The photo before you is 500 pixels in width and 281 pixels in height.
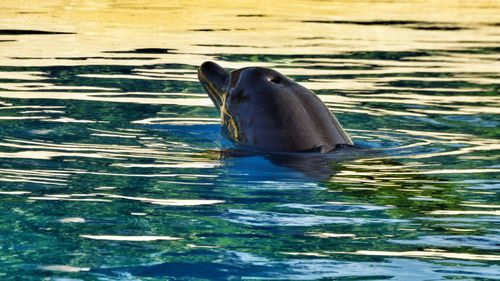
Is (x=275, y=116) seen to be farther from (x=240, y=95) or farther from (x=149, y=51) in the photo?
(x=149, y=51)

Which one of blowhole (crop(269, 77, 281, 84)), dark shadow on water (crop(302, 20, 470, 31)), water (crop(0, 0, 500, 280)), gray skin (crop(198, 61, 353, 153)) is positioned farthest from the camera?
dark shadow on water (crop(302, 20, 470, 31))

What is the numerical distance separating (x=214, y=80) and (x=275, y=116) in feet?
3.52

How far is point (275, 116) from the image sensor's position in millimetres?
7555

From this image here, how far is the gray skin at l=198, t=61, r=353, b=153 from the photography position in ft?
24.3

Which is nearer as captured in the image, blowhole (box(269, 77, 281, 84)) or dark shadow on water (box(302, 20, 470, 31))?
blowhole (box(269, 77, 281, 84))

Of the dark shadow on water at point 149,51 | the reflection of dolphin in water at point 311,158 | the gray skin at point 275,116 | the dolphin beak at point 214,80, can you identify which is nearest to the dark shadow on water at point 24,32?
the dark shadow on water at point 149,51

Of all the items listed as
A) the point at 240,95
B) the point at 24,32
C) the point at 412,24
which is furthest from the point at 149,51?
the point at 240,95

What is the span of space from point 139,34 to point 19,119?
9216 millimetres

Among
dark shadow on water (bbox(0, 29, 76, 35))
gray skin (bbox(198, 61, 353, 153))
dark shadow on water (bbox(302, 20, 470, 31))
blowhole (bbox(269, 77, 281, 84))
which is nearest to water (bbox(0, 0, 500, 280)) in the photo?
gray skin (bbox(198, 61, 353, 153))

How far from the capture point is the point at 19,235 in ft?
16.5

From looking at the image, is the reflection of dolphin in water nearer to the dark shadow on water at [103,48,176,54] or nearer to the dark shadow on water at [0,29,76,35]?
the dark shadow on water at [103,48,176,54]

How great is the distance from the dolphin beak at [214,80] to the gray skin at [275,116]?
18cm

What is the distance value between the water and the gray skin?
7.2 inches

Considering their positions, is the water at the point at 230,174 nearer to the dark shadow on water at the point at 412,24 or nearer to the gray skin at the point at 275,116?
the gray skin at the point at 275,116
